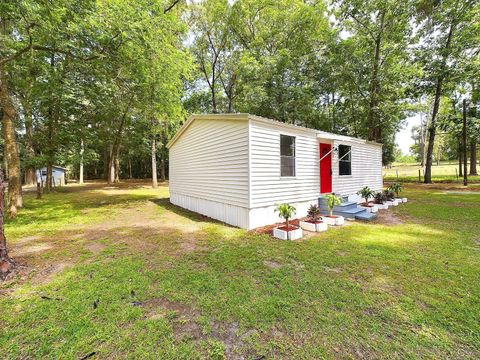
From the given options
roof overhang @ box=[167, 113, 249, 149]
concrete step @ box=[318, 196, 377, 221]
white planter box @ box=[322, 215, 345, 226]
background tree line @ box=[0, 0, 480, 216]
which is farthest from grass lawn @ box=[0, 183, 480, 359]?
background tree line @ box=[0, 0, 480, 216]

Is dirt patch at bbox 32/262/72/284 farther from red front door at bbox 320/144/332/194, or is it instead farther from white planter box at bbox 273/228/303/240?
red front door at bbox 320/144/332/194

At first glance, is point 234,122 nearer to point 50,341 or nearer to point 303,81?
point 50,341

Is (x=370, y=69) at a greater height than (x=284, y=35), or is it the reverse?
(x=284, y=35)

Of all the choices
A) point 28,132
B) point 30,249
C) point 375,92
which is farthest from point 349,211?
point 28,132

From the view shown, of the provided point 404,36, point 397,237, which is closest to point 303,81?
point 404,36

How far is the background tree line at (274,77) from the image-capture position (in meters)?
9.08

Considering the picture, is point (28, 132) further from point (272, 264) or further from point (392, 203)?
point (392, 203)

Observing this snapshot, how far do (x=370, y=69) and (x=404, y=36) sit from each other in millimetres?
3199

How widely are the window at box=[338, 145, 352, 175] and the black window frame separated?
277cm

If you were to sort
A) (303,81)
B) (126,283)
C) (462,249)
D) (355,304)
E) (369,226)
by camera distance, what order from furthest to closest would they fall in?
(303,81) → (369,226) → (462,249) → (126,283) → (355,304)

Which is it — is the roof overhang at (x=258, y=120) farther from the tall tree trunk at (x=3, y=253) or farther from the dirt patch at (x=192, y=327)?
the tall tree trunk at (x=3, y=253)

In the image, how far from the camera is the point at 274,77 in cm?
1661

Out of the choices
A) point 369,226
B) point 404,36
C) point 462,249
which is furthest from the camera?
point 404,36

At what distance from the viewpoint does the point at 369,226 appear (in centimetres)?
616
